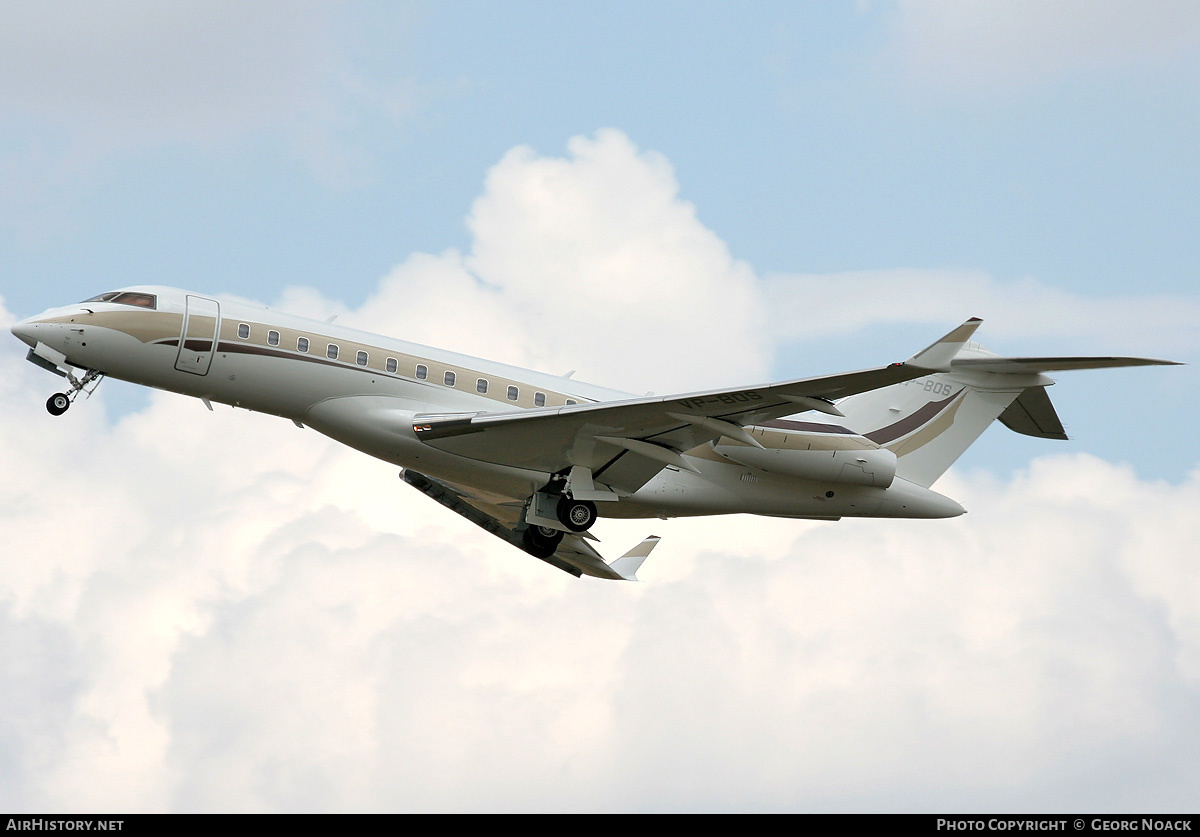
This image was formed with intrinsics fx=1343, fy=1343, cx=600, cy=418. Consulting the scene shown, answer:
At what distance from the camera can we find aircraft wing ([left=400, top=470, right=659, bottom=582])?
2612 centimetres

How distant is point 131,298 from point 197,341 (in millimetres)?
1385

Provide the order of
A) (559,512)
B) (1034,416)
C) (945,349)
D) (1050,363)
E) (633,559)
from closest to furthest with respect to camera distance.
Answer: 1. (945,349)
2. (1050,363)
3. (559,512)
4. (1034,416)
5. (633,559)

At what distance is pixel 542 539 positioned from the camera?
25.6 meters

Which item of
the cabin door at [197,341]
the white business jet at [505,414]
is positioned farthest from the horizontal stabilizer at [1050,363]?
the cabin door at [197,341]

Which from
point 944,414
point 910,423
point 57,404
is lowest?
point 57,404

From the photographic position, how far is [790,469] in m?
23.1

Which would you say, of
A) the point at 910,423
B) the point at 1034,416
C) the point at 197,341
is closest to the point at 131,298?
the point at 197,341

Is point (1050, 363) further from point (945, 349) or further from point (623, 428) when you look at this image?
point (623, 428)

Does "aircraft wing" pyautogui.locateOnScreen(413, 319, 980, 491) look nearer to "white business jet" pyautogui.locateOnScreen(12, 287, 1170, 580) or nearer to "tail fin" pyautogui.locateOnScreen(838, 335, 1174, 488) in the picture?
"white business jet" pyautogui.locateOnScreen(12, 287, 1170, 580)

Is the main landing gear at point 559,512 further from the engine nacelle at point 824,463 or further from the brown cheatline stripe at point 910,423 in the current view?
the brown cheatline stripe at point 910,423

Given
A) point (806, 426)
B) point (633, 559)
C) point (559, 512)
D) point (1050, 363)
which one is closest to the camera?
point (1050, 363)

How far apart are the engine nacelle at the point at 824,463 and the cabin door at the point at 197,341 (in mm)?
8711
